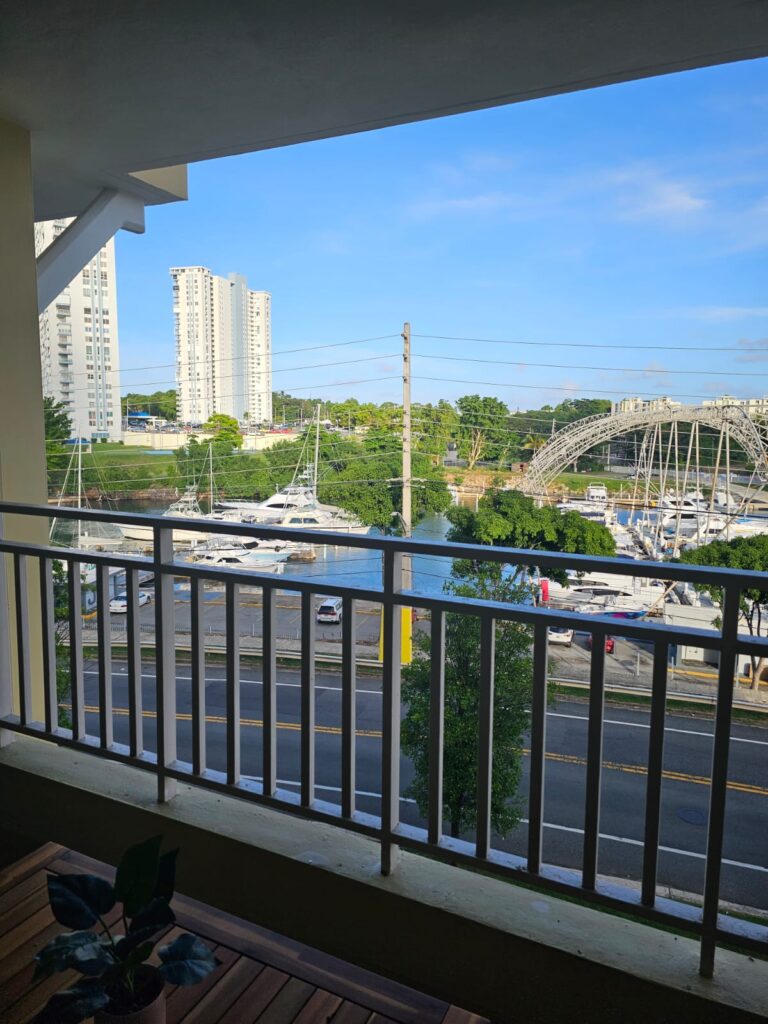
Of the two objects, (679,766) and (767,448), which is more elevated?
(767,448)

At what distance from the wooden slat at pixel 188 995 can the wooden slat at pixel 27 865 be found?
56 centimetres

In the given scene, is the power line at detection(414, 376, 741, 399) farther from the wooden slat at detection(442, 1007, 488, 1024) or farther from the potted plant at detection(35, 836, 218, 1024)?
the potted plant at detection(35, 836, 218, 1024)

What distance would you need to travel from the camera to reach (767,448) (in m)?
11.3

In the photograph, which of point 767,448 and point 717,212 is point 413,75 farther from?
point 717,212

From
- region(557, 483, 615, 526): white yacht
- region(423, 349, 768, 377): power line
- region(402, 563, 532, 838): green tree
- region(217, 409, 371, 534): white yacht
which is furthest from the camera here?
region(423, 349, 768, 377): power line

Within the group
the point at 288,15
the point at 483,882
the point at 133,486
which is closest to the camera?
the point at 483,882

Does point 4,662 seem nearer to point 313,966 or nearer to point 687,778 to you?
point 313,966

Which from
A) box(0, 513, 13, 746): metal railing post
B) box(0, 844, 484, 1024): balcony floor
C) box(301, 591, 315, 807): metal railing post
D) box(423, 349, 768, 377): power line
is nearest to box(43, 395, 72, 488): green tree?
box(0, 513, 13, 746): metal railing post

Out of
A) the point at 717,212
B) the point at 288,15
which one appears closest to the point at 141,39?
the point at 288,15

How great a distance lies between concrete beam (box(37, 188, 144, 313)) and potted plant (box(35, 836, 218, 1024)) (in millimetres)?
2797

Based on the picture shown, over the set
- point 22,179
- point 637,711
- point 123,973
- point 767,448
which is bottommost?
point 637,711

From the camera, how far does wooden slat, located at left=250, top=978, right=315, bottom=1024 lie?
115cm

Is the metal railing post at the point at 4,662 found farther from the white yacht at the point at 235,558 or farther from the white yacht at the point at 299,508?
the white yacht at the point at 299,508

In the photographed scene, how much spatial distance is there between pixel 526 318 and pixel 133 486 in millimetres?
16663
